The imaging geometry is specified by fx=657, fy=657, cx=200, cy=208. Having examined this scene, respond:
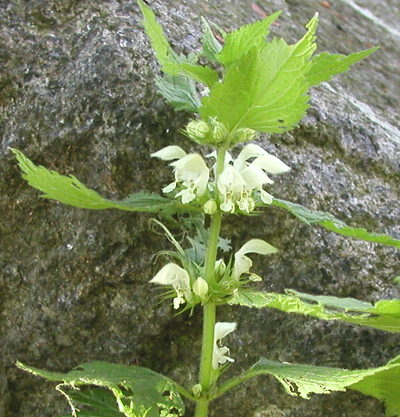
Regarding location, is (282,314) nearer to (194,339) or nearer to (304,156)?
(194,339)

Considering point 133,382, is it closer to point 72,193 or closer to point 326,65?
→ point 72,193

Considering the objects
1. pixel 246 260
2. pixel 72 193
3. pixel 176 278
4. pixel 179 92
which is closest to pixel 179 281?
pixel 176 278

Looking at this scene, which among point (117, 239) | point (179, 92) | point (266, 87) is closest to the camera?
point (266, 87)

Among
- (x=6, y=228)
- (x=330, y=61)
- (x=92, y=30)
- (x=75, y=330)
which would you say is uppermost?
(x=330, y=61)

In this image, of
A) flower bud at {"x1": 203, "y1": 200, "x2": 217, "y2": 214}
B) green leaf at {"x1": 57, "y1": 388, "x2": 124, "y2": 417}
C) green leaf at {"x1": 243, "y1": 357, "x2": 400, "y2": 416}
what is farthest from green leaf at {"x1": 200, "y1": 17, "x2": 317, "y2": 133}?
green leaf at {"x1": 57, "y1": 388, "x2": 124, "y2": 417}

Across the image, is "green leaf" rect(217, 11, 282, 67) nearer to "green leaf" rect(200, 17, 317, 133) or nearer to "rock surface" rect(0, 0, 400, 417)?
"green leaf" rect(200, 17, 317, 133)

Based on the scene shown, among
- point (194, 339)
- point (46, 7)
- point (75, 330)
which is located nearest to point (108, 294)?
point (75, 330)
